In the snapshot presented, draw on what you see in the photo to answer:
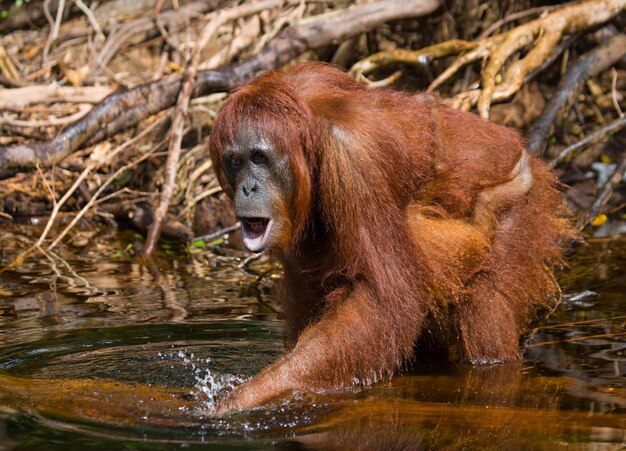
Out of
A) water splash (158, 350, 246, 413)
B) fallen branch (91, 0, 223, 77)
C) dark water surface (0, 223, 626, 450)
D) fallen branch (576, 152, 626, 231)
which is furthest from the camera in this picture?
fallen branch (91, 0, 223, 77)

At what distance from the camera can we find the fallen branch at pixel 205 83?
7699 millimetres

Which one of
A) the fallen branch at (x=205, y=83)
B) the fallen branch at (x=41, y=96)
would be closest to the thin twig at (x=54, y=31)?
the fallen branch at (x=41, y=96)

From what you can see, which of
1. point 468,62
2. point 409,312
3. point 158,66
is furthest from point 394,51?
point 409,312

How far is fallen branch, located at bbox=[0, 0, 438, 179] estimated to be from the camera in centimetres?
770

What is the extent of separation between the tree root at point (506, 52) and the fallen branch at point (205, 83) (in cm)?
45

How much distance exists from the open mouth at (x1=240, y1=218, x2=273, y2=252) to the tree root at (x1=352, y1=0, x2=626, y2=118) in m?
2.68

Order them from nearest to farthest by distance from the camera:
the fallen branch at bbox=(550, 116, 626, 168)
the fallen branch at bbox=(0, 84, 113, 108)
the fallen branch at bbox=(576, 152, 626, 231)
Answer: the fallen branch at bbox=(576, 152, 626, 231)
the fallen branch at bbox=(550, 116, 626, 168)
the fallen branch at bbox=(0, 84, 113, 108)

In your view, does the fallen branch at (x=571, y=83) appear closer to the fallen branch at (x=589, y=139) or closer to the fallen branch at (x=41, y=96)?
the fallen branch at (x=589, y=139)

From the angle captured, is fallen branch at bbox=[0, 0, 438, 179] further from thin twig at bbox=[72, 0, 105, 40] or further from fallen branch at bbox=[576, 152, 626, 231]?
fallen branch at bbox=[576, 152, 626, 231]

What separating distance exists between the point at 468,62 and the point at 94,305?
3.58m

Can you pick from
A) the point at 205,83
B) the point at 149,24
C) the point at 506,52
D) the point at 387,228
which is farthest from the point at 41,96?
the point at 387,228

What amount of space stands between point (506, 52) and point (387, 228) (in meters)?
3.44

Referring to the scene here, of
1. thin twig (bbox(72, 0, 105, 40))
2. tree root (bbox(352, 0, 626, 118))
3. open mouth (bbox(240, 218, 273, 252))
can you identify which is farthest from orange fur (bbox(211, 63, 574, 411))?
thin twig (bbox(72, 0, 105, 40))

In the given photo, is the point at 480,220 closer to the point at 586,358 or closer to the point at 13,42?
the point at 586,358
